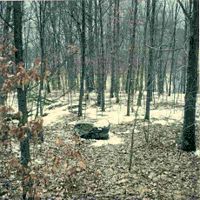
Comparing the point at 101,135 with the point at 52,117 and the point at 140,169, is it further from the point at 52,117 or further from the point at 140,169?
the point at 52,117

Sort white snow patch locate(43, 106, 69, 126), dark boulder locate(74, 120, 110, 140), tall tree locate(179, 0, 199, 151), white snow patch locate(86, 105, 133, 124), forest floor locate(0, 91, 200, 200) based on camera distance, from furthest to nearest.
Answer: white snow patch locate(43, 106, 69, 126) → white snow patch locate(86, 105, 133, 124) → dark boulder locate(74, 120, 110, 140) → tall tree locate(179, 0, 199, 151) → forest floor locate(0, 91, 200, 200)

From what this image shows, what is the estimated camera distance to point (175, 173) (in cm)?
1092

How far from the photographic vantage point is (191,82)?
12039 millimetres

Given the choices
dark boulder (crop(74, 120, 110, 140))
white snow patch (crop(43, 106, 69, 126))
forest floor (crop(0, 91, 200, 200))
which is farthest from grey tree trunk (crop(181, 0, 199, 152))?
white snow patch (crop(43, 106, 69, 126))

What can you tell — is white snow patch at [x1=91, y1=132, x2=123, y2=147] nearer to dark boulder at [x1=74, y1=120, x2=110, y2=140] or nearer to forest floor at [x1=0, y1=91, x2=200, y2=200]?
forest floor at [x1=0, y1=91, x2=200, y2=200]

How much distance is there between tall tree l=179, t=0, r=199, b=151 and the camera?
462 inches

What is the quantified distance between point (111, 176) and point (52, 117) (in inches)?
A: 424

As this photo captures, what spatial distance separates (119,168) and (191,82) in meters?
3.64

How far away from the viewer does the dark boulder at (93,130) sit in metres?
15.2

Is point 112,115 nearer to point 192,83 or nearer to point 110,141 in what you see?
point 110,141

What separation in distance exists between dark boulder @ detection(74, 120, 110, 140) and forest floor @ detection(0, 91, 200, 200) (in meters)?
0.35

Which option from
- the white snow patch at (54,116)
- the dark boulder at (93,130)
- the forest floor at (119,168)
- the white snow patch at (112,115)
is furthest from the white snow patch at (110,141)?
the white snow patch at (54,116)

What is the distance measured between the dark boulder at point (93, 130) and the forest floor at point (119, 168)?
1.16 ft

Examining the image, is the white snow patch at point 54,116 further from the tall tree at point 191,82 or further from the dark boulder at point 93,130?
the tall tree at point 191,82
